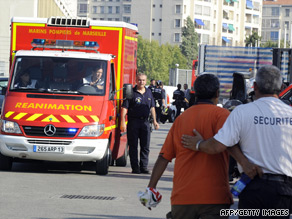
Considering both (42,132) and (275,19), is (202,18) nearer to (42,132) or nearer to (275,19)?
(275,19)

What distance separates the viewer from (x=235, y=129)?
19.0 ft

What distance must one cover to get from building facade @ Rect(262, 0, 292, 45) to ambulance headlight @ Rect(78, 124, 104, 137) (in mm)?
174408

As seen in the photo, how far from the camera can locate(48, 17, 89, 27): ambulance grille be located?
15.6 m

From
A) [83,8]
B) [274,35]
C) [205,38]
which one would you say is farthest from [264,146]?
[83,8]

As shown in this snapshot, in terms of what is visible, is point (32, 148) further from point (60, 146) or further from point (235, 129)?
point (235, 129)

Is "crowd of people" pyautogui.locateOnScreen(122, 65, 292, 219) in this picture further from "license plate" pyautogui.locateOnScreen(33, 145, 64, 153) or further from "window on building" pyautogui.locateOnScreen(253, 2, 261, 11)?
"window on building" pyautogui.locateOnScreen(253, 2, 261, 11)

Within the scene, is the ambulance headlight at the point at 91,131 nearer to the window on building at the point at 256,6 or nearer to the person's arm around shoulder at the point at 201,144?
the person's arm around shoulder at the point at 201,144

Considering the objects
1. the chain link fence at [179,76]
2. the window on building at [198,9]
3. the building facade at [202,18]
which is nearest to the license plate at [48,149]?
the chain link fence at [179,76]

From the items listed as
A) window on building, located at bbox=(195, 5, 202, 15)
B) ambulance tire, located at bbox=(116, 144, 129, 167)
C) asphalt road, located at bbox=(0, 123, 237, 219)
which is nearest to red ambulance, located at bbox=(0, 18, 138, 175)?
ambulance tire, located at bbox=(116, 144, 129, 167)

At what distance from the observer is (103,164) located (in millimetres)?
14297

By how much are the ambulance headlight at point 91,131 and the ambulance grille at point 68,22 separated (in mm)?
2584

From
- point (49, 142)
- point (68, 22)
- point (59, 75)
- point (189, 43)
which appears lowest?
point (49, 142)

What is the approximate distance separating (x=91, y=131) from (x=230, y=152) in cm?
811

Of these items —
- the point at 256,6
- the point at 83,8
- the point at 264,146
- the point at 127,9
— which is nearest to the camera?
the point at 264,146
